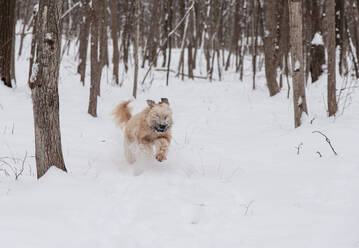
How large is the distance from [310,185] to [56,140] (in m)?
3.32

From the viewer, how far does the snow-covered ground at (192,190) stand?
3.32 metres

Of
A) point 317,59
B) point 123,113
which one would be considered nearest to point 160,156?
point 123,113

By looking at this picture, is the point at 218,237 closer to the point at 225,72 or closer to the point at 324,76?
the point at 324,76

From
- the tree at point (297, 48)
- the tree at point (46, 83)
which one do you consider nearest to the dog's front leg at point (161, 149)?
the tree at point (46, 83)

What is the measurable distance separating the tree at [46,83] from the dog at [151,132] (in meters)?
1.86

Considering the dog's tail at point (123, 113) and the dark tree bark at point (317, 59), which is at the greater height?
the dark tree bark at point (317, 59)

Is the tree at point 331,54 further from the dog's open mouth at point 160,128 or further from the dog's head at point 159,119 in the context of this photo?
the dog's open mouth at point 160,128

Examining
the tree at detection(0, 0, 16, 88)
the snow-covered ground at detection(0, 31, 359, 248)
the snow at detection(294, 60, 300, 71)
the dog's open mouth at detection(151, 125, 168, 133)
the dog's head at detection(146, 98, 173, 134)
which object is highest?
the tree at detection(0, 0, 16, 88)

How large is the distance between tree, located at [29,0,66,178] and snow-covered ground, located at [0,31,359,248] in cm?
32

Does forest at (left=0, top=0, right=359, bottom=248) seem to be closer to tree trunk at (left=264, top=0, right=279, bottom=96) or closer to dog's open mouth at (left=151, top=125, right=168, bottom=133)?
dog's open mouth at (left=151, top=125, right=168, bottom=133)

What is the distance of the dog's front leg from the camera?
5796 mm

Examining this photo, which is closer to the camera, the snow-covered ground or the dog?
the snow-covered ground

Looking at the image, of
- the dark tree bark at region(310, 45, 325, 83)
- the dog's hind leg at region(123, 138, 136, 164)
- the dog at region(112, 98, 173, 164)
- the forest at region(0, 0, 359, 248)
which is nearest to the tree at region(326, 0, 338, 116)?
the forest at region(0, 0, 359, 248)

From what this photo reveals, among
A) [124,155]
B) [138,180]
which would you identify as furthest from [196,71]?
[138,180]
